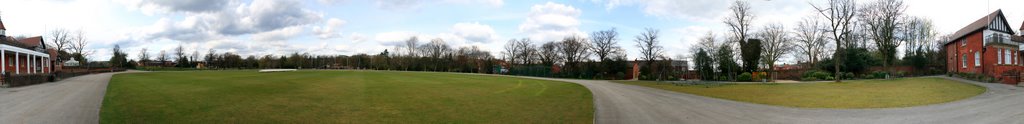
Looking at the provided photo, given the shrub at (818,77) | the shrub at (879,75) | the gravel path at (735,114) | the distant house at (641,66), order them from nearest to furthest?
the gravel path at (735,114) → the shrub at (818,77) → the shrub at (879,75) → the distant house at (641,66)

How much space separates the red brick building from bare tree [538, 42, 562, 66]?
33.8 metres

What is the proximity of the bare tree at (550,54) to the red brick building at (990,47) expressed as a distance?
1329 inches

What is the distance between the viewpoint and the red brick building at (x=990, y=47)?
1287 inches

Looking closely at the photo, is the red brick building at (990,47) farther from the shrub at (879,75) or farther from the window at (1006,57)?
the shrub at (879,75)

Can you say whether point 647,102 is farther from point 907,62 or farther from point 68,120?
point 907,62

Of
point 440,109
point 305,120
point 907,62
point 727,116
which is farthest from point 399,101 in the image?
point 907,62

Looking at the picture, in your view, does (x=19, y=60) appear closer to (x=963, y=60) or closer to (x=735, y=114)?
(x=735, y=114)

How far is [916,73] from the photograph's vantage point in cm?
4219

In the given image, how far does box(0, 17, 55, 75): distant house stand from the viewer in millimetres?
32466

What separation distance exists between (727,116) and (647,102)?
10.4ft

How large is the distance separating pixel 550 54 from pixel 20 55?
4733 centimetres

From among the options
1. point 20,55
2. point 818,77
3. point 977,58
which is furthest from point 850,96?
point 20,55

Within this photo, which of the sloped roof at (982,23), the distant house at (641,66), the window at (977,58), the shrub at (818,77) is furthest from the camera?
the distant house at (641,66)

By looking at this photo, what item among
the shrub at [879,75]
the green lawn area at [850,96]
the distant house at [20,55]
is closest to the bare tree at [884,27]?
the shrub at [879,75]
